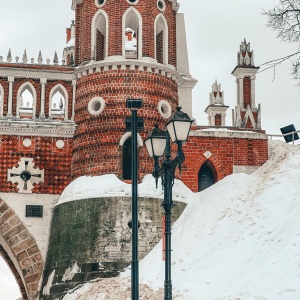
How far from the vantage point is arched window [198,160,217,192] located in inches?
1207

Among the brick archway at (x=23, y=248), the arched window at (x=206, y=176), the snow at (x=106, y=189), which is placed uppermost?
the arched window at (x=206, y=176)

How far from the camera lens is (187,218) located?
89.1ft

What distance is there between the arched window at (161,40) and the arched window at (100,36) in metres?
2.00

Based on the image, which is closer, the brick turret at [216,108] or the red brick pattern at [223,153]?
the red brick pattern at [223,153]

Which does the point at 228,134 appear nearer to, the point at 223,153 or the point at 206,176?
the point at 223,153

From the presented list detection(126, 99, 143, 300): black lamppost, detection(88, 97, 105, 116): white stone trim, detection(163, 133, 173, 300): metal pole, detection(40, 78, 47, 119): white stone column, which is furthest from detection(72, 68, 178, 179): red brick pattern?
detection(126, 99, 143, 300): black lamppost

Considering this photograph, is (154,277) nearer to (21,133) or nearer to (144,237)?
(144,237)

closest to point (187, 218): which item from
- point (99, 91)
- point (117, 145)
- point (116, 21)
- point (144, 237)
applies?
point (144, 237)

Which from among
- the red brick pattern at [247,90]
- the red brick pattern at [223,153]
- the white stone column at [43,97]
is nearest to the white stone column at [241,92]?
the red brick pattern at [247,90]

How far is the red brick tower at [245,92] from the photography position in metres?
32.0

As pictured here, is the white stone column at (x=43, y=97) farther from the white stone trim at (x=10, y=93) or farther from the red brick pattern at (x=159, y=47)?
the red brick pattern at (x=159, y=47)

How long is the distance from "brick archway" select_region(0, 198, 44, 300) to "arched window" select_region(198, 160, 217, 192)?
7.00 meters

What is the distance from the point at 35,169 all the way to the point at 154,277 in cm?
785

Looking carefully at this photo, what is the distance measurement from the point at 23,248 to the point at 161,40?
988 cm
